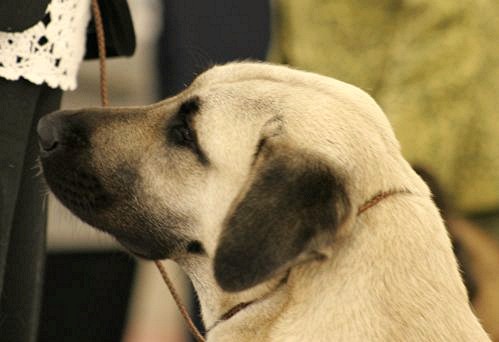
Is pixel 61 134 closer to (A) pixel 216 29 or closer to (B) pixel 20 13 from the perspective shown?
(B) pixel 20 13

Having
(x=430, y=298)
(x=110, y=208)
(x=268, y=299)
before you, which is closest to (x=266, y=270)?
(x=268, y=299)

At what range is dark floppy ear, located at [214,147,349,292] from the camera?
222 cm

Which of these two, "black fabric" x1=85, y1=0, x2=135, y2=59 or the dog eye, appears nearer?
the dog eye

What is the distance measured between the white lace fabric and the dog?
0.14 metres

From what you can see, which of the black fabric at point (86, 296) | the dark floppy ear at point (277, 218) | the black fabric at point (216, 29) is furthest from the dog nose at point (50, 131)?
the black fabric at point (86, 296)

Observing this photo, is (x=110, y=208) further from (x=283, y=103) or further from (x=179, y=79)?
(x=179, y=79)

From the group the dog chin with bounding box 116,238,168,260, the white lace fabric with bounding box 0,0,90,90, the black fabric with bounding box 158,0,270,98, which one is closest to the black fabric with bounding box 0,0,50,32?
the white lace fabric with bounding box 0,0,90,90

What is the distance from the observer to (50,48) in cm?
276

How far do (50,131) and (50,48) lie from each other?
257mm

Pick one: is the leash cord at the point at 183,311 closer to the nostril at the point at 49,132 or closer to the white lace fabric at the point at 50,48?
the nostril at the point at 49,132

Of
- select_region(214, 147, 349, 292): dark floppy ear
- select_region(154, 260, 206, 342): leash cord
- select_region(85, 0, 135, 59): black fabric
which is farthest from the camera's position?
select_region(85, 0, 135, 59): black fabric

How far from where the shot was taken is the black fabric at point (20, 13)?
2.57 m

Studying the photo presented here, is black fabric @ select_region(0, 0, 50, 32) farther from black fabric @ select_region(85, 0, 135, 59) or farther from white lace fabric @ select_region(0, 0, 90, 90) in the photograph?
black fabric @ select_region(85, 0, 135, 59)

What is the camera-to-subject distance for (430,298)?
7.64 feet
